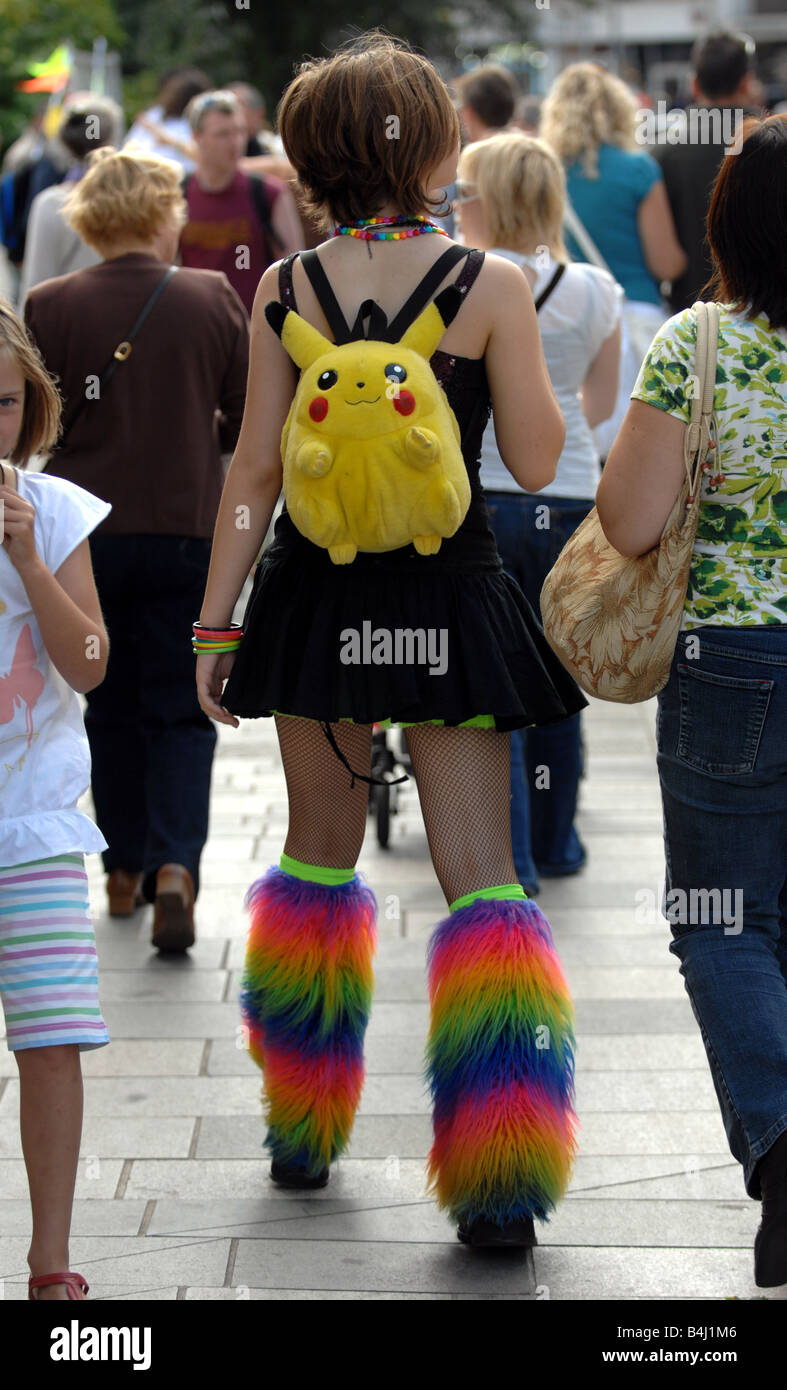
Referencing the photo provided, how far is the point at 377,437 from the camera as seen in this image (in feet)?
9.37

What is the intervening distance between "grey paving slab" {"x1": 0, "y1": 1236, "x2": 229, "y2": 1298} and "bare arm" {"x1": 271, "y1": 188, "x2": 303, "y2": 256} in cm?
468

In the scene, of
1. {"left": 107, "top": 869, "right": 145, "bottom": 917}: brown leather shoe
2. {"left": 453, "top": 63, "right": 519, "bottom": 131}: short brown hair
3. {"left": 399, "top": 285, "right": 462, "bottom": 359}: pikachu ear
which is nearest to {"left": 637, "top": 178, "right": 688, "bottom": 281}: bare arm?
{"left": 453, "top": 63, "right": 519, "bottom": 131}: short brown hair

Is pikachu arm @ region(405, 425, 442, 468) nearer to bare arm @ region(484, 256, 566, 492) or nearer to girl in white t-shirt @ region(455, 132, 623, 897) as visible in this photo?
bare arm @ region(484, 256, 566, 492)

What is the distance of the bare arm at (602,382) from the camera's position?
5.05 meters

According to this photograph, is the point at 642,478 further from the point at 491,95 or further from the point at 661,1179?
the point at 491,95

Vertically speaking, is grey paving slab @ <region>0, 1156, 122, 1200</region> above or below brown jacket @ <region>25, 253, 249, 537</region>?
below

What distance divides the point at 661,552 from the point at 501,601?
1.13 feet

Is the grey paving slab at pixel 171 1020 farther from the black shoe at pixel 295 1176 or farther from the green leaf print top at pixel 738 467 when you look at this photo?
the green leaf print top at pixel 738 467

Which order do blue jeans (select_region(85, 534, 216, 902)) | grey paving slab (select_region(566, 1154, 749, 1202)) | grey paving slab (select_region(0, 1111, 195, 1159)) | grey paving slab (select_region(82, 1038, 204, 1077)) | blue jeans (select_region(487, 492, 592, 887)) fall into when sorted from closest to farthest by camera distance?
grey paving slab (select_region(566, 1154, 749, 1202))
grey paving slab (select_region(0, 1111, 195, 1159))
grey paving slab (select_region(82, 1038, 204, 1077))
blue jeans (select_region(85, 534, 216, 902))
blue jeans (select_region(487, 492, 592, 887))

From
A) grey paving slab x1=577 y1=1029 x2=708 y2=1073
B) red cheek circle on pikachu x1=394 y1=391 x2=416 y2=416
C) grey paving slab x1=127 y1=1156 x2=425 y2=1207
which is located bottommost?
grey paving slab x1=577 y1=1029 x2=708 y2=1073

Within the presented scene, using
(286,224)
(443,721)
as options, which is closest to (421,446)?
(443,721)

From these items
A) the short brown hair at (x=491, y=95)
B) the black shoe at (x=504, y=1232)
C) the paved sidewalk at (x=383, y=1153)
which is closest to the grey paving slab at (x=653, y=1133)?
the paved sidewalk at (x=383, y=1153)

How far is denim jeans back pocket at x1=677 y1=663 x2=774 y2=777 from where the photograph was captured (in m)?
2.84
